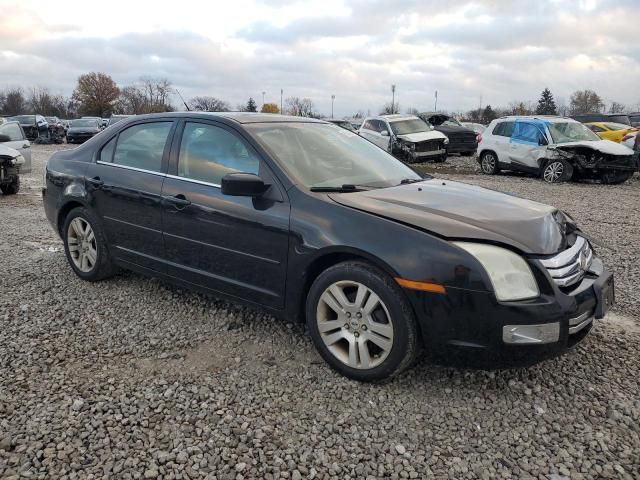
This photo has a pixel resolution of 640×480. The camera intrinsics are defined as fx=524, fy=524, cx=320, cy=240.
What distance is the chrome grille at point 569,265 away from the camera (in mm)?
2770

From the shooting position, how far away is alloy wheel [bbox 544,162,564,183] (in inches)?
499

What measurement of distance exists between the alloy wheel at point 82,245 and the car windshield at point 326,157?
1.96 metres

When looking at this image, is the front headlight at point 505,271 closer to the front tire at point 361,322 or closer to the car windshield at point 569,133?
the front tire at point 361,322

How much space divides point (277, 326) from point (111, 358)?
1135 mm

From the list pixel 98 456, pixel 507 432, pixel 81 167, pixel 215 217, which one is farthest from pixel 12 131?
pixel 507 432

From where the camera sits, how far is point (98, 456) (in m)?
2.41

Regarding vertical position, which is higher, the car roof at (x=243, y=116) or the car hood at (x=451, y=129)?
the car hood at (x=451, y=129)

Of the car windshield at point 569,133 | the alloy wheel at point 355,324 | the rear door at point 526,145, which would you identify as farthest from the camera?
the rear door at point 526,145

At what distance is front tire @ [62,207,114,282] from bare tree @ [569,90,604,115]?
7742cm

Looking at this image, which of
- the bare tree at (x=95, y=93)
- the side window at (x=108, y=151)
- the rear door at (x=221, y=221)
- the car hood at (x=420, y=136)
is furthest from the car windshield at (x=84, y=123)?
the bare tree at (x=95, y=93)

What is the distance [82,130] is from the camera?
95.5ft

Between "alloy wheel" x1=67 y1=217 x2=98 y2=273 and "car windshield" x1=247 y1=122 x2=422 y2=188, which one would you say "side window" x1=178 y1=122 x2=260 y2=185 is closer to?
"car windshield" x1=247 y1=122 x2=422 y2=188

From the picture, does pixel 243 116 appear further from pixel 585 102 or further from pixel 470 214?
pixel 585 102

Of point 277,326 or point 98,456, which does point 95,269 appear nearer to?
point 277,326
